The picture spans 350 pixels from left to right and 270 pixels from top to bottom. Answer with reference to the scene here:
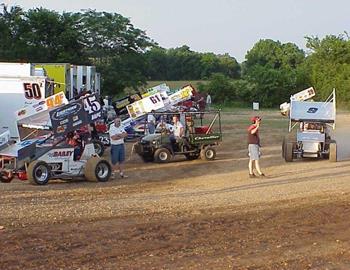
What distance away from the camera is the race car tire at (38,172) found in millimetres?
17188

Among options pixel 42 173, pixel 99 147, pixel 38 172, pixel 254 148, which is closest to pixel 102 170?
pixel 42 173

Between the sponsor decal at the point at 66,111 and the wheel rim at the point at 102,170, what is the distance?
149 cm

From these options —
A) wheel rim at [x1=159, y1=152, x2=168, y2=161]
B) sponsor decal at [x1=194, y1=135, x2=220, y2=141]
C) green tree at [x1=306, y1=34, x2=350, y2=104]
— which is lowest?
wheel rim at [x1=159, y1=152, x2=168, y2=161]

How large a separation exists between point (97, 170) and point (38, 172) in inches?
62.4

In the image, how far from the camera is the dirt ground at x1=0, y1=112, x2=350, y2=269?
8.80 meters

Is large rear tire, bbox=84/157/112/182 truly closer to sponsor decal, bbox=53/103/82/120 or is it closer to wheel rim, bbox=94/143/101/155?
sponsor decal, bbox=53/103/82/120

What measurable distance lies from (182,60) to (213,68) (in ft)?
20.1

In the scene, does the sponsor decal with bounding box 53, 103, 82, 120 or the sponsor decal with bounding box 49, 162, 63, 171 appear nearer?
the sponsor decal with bounding box 49, 162, 63, 171

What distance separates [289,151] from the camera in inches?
898

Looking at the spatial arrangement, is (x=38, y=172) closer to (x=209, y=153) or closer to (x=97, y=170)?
(x=97, y=170)

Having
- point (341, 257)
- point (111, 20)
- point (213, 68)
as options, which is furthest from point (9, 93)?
point (213, 68)

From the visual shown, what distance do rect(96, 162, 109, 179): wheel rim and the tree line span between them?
38571 mm

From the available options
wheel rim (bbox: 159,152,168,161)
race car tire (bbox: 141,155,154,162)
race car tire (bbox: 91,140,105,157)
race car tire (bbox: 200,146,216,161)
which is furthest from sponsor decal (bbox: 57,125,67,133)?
race car tire (bbox: 200,146,216,161)

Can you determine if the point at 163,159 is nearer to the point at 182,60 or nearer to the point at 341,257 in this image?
the point at 341,257
